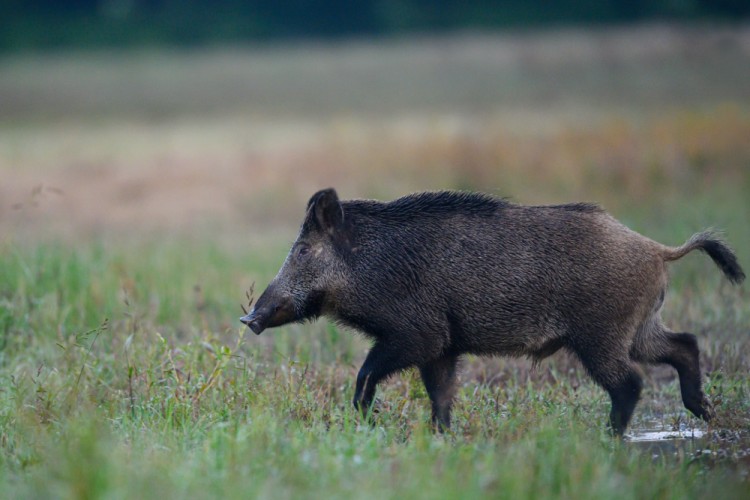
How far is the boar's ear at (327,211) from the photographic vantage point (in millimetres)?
5641

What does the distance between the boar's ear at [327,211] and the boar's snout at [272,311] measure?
0.43 metres

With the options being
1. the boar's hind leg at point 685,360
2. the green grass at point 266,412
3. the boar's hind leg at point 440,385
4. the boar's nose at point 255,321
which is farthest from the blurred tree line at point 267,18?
the boar's nose at point 255,321

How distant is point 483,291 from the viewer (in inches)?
220

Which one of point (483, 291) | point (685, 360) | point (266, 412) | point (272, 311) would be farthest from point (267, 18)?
point (266, 412)

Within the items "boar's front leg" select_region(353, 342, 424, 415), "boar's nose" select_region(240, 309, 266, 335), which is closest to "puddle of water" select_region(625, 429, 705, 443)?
"boar's front leg" select_region(353, 342, 424, 415)

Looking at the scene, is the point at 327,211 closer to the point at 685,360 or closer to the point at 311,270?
the point at 311,270

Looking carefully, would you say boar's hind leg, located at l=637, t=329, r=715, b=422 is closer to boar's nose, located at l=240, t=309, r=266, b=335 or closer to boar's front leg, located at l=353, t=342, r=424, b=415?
boar's front leg, located at l=353, t=342, r=424, b=415

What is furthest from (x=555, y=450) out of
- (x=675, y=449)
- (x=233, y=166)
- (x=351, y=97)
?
(x=351, y=97)

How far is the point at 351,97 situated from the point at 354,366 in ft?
60.0

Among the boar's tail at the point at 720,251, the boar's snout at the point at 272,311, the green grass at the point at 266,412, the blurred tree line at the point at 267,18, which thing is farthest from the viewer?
the blurred tree line at the point at 267,18

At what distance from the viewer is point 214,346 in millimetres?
6121

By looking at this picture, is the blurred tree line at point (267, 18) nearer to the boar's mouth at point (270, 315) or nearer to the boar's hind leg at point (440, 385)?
the boar's hind leg at point (440, 385)

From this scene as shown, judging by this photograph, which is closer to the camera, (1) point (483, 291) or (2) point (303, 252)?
(1) point (483, 291)

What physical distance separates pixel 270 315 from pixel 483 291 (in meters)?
1.11
